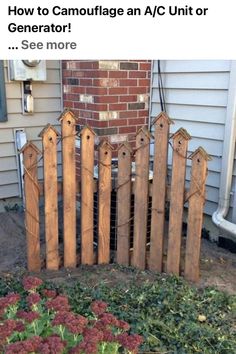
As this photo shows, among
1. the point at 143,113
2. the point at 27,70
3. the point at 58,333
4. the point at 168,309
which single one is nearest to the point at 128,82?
the point at 143,113

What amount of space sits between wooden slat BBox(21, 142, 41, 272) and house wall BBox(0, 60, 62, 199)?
1184 millimetres

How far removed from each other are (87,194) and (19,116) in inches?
52.8

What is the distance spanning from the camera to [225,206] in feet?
9.43

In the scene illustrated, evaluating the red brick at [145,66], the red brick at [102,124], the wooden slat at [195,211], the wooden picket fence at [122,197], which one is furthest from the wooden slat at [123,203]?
the red brick at [145,66]

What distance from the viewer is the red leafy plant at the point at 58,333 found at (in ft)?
4.35

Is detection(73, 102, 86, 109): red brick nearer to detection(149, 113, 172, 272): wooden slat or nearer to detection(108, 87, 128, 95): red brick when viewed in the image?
detection(108, 87, 128, 95): red brick

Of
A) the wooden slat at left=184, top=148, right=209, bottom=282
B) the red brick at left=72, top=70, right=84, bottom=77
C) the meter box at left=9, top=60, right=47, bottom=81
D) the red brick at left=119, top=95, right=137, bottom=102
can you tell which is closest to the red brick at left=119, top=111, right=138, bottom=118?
the red brick at left=119, top=95, right=137, bottom=102

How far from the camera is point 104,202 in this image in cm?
252

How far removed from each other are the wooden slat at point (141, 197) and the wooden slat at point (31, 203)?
2.10 ft

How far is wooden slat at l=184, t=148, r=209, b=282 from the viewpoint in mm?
2264

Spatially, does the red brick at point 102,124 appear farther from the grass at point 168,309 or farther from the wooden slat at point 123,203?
the grass at point 168,309

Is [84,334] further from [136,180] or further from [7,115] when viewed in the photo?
[7,115]
